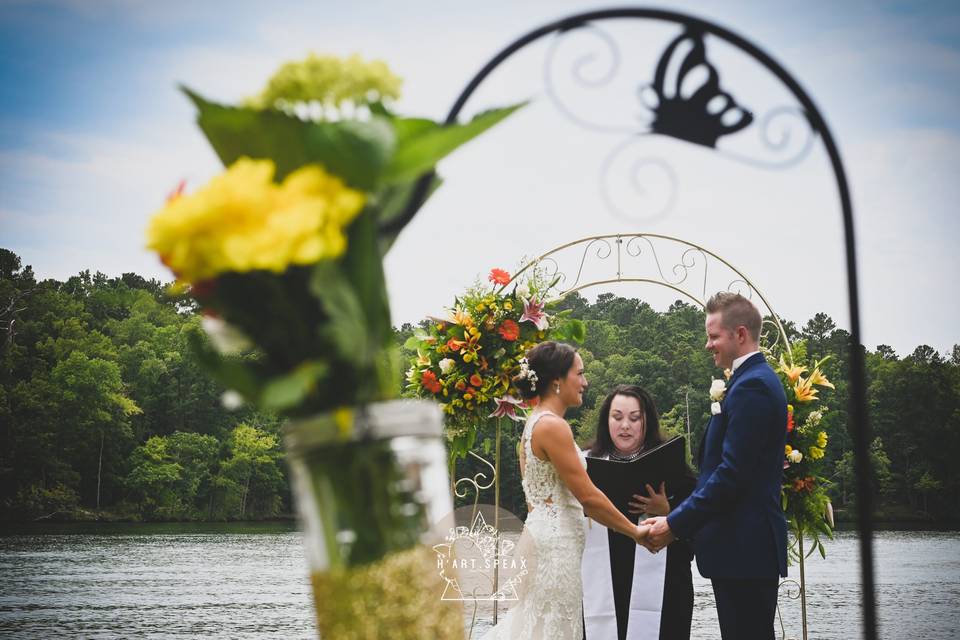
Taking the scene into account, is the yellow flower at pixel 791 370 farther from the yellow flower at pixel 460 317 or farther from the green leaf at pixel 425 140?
the green leaf at pixel 425 140

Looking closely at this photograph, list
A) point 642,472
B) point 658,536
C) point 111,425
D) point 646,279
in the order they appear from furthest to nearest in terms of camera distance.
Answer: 1. point 111,425
2. point 646,279
3. point 642,472
4. point 658,536

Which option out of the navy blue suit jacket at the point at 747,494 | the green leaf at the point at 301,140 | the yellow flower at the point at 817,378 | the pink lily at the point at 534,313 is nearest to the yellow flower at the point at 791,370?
the yellow flower at the point at 817,378

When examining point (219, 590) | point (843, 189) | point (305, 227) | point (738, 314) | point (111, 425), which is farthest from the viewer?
point (111, 425)

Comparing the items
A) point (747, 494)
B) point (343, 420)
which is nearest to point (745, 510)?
point (747, 494)

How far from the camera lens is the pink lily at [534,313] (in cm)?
643

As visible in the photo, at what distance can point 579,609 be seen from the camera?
489 centimetres

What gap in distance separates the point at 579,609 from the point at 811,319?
42.8m

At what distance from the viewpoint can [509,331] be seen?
20.9 feet

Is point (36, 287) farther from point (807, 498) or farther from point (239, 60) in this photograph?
point (807, 498)

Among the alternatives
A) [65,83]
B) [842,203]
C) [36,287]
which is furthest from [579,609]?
[65,83]

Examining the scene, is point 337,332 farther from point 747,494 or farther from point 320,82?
point 747,494

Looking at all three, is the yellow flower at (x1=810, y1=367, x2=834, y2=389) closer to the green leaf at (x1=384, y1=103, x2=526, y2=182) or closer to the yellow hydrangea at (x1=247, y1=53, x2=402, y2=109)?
the green leaf at (x1=384, y1=103, x2=526, y2=182)

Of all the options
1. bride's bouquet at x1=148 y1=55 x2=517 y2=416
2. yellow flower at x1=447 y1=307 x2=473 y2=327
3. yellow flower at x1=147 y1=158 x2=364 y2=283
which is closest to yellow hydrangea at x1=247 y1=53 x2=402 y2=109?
bride's bouquet at x1=148 y1=55 x2=517 y2=416

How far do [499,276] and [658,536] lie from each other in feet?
8.09
